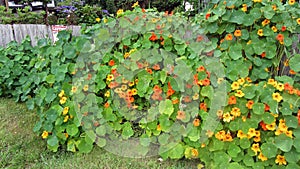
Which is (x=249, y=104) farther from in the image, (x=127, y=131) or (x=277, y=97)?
(x=127, y=131)

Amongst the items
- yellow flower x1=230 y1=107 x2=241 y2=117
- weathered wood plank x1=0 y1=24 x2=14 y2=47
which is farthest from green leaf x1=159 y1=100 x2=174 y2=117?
weathered wood plank x1=0 y1=24 x2=14 y2=47

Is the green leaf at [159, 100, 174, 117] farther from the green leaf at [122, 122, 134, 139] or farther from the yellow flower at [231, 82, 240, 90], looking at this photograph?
the yellow flower at [231, 82, 240, 90]

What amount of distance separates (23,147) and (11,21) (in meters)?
3.22

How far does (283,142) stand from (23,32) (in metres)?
3.12

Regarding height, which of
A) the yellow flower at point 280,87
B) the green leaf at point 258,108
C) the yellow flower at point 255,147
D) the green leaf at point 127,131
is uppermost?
the yellow flower at point 280,87

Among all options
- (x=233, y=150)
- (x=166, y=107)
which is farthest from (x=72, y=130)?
(x=233, y=150)

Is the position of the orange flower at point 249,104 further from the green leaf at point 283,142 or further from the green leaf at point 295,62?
the green leaf at point 295,62

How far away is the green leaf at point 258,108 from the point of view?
1828mm

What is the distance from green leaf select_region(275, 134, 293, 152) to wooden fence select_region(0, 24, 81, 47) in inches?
105

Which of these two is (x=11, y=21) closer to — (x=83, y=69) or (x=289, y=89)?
(x=83, y=69)

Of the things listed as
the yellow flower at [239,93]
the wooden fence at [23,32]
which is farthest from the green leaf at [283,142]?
the wooden fence at [23,32]

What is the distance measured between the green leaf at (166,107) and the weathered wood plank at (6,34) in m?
2.48

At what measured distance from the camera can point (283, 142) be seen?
1778 millimetres

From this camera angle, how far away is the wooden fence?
3.33m
